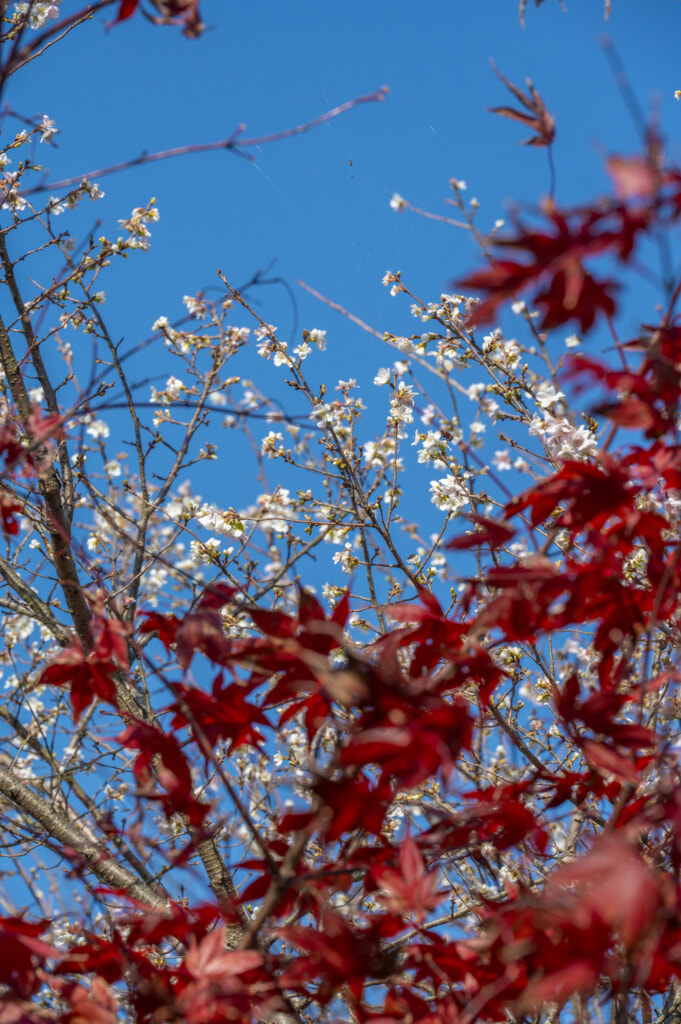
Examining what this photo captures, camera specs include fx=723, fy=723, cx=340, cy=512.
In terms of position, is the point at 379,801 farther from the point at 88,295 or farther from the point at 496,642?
the point at 88,295

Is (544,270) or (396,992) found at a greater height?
(544,270)

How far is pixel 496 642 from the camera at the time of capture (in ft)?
4.26

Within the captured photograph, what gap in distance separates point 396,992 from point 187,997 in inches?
17.2

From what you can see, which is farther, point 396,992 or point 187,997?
point 396,992

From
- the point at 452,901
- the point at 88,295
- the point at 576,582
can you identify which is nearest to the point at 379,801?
the point at 576,582

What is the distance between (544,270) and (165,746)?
1.01m

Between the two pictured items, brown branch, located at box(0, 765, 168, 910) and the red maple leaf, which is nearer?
the red maple leaf

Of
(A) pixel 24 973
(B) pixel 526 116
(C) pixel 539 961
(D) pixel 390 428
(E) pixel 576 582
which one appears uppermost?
(D) pixel 390 428

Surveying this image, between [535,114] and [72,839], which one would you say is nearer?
[535,114]

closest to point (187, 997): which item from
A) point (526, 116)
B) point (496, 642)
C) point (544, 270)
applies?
point (496, 642)

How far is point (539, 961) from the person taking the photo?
1085 millimetres

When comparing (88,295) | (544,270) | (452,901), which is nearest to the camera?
(544,270)

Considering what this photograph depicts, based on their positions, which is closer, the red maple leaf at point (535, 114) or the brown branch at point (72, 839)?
the red maple leaf at point (535, 114)

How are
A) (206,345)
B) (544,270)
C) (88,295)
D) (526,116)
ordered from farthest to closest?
1. (206,345)
2. (88,295)
3. (526,116)
4. (544,270)
